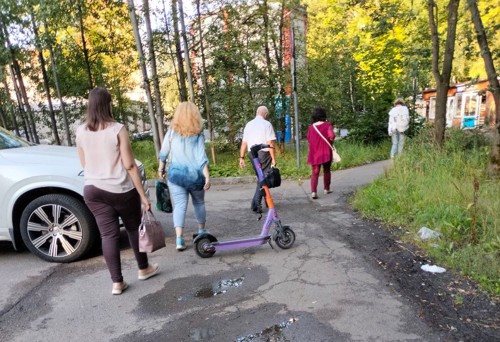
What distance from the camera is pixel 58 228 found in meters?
4.56

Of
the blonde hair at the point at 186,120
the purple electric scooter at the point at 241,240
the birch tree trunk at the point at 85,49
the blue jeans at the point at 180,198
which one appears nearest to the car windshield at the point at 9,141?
the blue jeans at the point at 180,198

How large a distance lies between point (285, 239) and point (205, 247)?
3.24 ft

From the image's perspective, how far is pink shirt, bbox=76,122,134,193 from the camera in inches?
141

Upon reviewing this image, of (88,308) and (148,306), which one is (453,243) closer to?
(148,306)

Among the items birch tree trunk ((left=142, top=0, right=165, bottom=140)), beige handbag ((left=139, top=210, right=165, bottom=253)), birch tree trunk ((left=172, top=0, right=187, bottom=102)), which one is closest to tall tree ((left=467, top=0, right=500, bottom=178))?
beige handbag ((left=139, top=210, right=165, bottom=253))

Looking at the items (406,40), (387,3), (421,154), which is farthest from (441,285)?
(406,40)

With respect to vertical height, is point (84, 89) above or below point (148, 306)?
above

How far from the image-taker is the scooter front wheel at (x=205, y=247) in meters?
4.56

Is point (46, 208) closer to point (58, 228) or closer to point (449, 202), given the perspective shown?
point (58, 228)

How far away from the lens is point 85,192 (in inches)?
145

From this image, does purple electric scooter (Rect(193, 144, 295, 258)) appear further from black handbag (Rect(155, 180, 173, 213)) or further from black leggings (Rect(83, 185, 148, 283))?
black leggings (Rect(83, 185, 148, 283))

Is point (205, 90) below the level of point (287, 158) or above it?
above

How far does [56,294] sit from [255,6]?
955 cm

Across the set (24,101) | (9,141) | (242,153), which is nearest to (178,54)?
(242,153)
